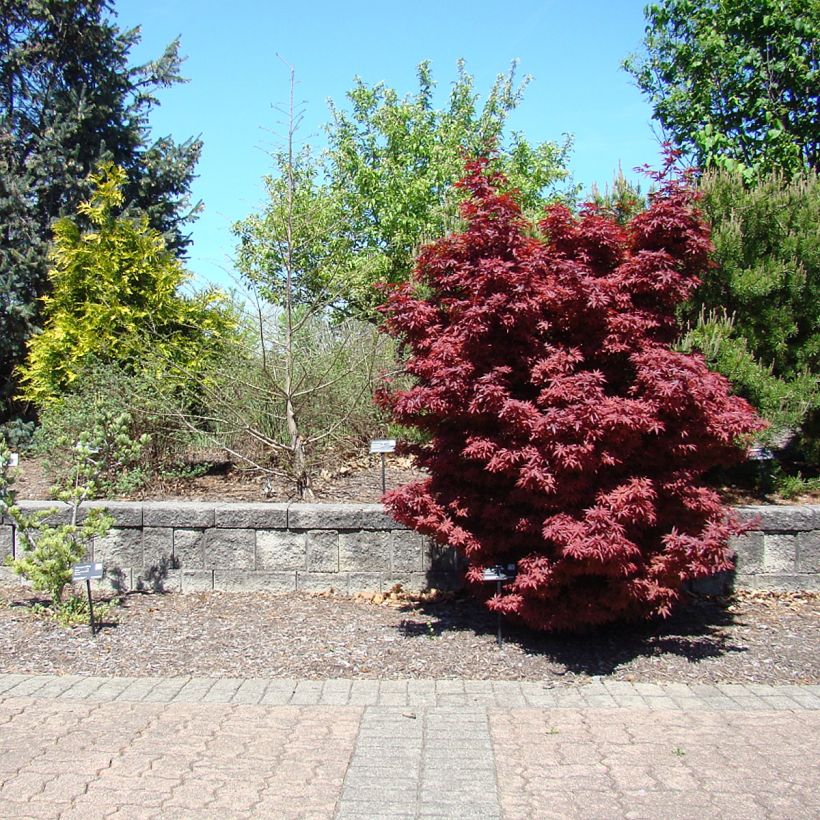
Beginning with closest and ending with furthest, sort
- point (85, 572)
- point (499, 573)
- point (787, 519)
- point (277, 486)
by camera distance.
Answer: point (499, 573) < point (85, 572) < point (787, 519) < point (277, 486)

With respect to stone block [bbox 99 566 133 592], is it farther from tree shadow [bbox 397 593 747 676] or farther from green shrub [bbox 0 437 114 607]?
tree shadow [bbox 397 593 747 676]

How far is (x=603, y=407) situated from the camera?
4445mm

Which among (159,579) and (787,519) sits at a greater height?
(787,519)

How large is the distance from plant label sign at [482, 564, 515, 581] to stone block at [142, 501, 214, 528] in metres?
2.29

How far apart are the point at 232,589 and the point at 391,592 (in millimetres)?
1175

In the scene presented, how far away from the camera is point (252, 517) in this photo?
6250 mm

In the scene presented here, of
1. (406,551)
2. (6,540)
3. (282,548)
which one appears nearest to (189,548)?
(282,548)

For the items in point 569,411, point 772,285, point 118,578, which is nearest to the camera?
point 569,411

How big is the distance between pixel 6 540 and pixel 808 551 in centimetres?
599

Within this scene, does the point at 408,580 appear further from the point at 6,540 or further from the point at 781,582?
the point at 6,540

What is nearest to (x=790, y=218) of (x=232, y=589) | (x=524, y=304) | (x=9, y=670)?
(x=524, y=304)

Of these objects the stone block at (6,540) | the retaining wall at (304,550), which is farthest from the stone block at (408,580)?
the stone block at (6,540)

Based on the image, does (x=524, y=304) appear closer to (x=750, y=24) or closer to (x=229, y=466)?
(x=229, y=466)

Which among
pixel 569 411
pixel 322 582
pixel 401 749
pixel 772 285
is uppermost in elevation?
pixel 772 285
